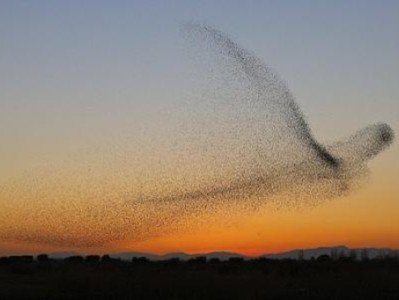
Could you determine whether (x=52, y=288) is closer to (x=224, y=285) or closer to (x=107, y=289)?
(x=107, y=289)

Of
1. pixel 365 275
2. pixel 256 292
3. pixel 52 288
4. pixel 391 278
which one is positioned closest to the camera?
pixel 256 292

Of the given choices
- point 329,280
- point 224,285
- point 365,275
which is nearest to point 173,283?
point 224,285

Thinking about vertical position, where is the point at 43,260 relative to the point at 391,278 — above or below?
above

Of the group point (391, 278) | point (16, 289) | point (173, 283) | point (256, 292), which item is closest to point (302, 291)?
point (256, 292)

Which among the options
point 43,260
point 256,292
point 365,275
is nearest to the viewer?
point 256,292

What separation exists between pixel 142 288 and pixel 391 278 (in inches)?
725

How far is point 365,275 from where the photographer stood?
61.2 meters

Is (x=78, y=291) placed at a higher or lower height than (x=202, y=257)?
lower

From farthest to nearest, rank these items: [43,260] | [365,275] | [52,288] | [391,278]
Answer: [43,260] < [365,275] < [391,278] < [52,288]

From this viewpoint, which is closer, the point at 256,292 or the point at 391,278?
the point at 256,292

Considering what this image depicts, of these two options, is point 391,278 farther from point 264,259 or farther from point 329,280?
point 264,259

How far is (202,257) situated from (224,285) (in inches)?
1987

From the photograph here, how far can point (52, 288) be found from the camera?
50156 mm

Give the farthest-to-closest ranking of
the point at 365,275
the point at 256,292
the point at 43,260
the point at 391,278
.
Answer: the point at 43,260 < the point at 365,275 < the point at 391,278 < the point at 256,292
